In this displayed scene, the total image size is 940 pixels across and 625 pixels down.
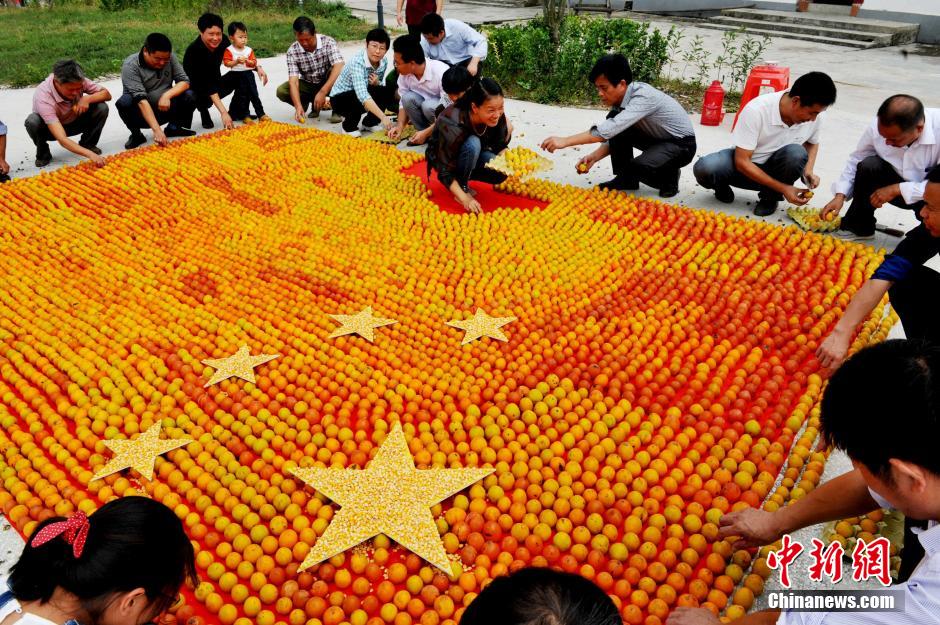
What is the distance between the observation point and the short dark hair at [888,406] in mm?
1473

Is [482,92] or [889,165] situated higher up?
[482,92]

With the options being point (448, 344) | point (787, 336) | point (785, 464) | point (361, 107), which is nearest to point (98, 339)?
point (448, 344)

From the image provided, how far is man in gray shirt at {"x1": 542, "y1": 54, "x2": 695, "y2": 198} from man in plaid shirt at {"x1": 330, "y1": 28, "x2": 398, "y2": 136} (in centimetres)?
275

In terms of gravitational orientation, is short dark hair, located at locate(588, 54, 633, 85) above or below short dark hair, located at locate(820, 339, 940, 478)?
above

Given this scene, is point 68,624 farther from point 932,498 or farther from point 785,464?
point 785,464

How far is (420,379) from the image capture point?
339cm

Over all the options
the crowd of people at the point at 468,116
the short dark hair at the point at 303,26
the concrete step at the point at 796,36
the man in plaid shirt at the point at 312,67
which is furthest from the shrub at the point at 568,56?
the concrete step at the point at 796,36

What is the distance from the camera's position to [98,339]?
374 cm

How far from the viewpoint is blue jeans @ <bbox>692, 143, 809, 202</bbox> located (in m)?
5.23

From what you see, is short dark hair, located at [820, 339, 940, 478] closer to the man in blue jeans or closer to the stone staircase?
the man in blue jeans

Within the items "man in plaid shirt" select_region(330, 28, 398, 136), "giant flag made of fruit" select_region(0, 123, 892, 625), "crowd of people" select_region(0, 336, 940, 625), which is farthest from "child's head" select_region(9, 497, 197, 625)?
"man in plaid shirt" select_region(330, 28, 398, 136)

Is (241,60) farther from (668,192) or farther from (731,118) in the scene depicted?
(731,118)

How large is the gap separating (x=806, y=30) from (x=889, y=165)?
12.8m

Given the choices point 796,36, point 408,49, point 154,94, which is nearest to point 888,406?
point 408,49
